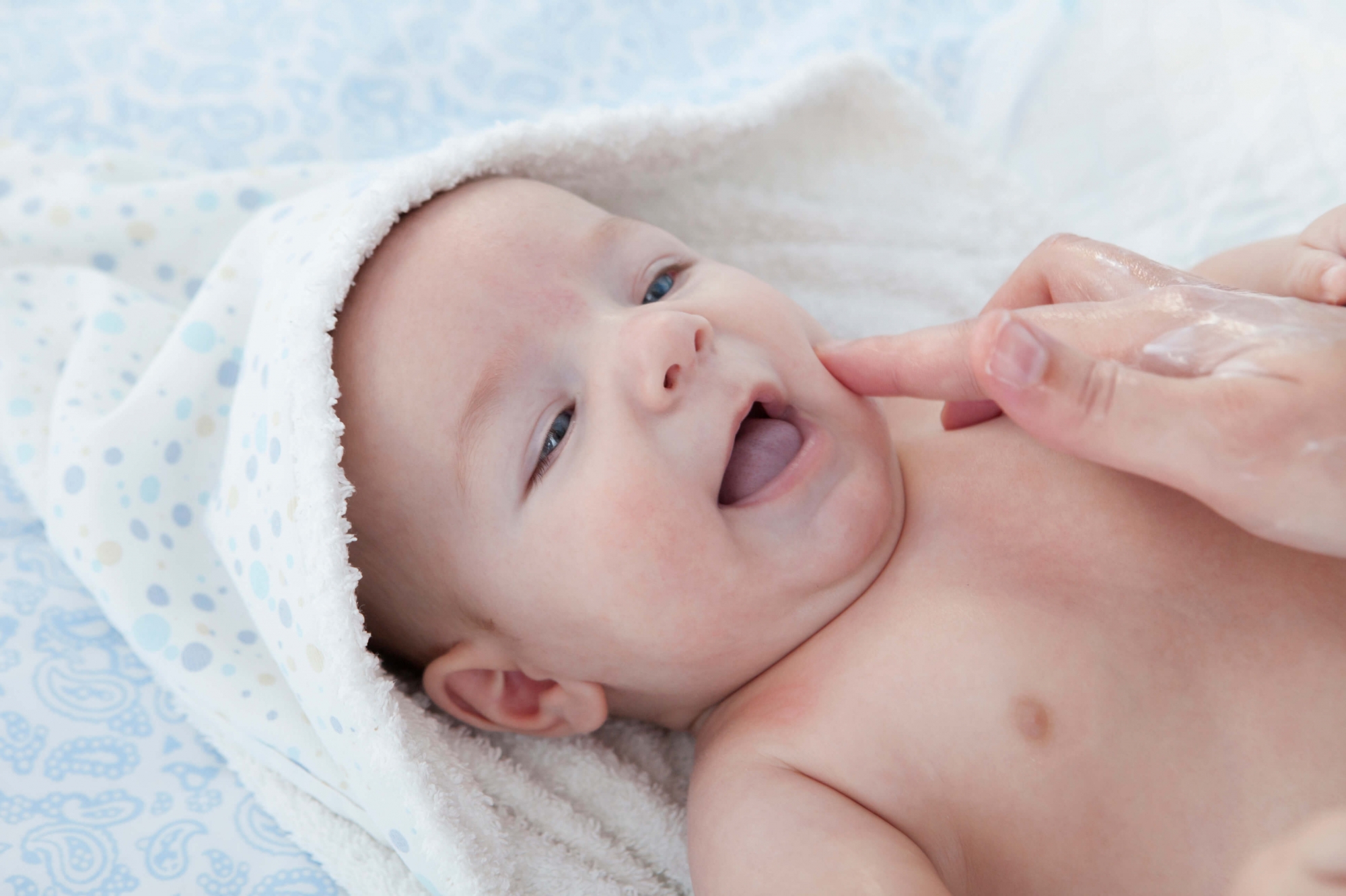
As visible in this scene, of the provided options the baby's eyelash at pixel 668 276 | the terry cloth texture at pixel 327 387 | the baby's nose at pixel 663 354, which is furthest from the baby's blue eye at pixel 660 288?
the terry cloth texture at pixel 327 387

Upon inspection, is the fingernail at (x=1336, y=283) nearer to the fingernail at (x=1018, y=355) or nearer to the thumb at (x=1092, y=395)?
the thumb at (x=1092, y=395)

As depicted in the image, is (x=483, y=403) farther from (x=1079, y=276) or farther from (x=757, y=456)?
(x=1079, y=276)

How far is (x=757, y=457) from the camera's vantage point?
1.20 metres

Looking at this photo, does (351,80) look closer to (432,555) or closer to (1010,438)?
(432,555)

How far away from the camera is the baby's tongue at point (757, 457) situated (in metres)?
1.19

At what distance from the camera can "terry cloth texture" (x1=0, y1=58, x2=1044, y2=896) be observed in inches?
48.0

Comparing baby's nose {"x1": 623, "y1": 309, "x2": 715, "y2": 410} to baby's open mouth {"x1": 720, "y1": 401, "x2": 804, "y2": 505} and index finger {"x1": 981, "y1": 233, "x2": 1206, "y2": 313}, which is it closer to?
baby's open mouth {"x1": 720, "y1": 401, "x2": 804, "y2": 505}

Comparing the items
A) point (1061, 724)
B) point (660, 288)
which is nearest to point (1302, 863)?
point (1061, 724)

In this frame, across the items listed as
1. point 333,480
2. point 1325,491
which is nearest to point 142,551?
point 333,480

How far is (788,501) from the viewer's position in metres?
1.14

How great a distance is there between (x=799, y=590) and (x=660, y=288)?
45 cm

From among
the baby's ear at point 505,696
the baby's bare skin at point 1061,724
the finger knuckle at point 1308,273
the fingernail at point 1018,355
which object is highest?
the fingernail at point 1018,355

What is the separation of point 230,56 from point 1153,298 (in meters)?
1.83

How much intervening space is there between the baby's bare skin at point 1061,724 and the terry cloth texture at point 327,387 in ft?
0.97
